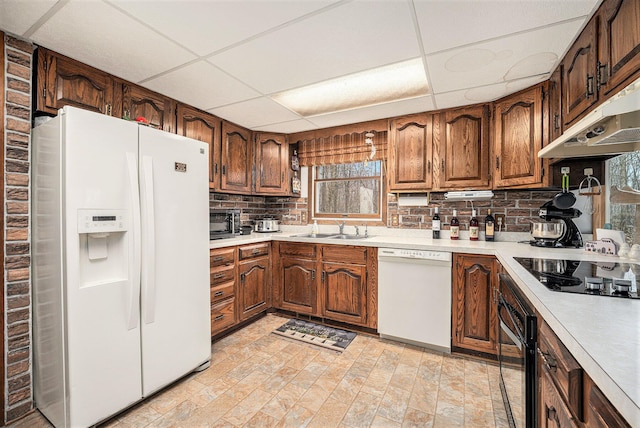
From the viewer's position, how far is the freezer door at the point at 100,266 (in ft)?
4.73

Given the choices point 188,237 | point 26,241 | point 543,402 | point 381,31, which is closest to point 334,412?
point 543,402

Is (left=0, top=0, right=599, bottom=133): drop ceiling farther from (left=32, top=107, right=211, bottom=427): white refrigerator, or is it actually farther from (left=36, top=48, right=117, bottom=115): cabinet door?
(left=32, top=107, right=211, bottom=427): white refrigerator

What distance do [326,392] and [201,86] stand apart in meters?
2.43

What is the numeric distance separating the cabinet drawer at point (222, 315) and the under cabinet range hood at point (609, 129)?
269cm

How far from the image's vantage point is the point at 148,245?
1.71m

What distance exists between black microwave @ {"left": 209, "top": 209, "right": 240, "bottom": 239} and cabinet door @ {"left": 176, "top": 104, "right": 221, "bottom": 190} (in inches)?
11.6

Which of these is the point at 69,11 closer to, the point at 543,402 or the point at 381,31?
the point at 381,31

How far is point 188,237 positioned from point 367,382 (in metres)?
1.61

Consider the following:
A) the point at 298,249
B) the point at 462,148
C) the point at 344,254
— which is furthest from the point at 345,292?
the point at 462,148

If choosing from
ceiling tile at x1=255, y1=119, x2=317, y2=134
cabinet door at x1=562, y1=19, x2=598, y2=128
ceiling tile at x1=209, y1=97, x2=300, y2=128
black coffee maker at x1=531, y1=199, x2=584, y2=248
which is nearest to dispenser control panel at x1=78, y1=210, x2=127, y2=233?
ceiling tile at x1=209, y1=97, x2=300, y2=128

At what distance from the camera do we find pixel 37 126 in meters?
1.71

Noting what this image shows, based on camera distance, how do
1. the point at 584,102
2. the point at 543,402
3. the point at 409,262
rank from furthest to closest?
the point at 409,262 → the point at 584,102 → the point at 543,402

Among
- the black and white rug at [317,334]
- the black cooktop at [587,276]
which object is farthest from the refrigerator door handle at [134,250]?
the black cooktop at [587,276]

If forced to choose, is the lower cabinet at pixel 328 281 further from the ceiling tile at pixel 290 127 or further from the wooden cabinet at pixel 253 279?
the ceiling tile at pixel 290 127
